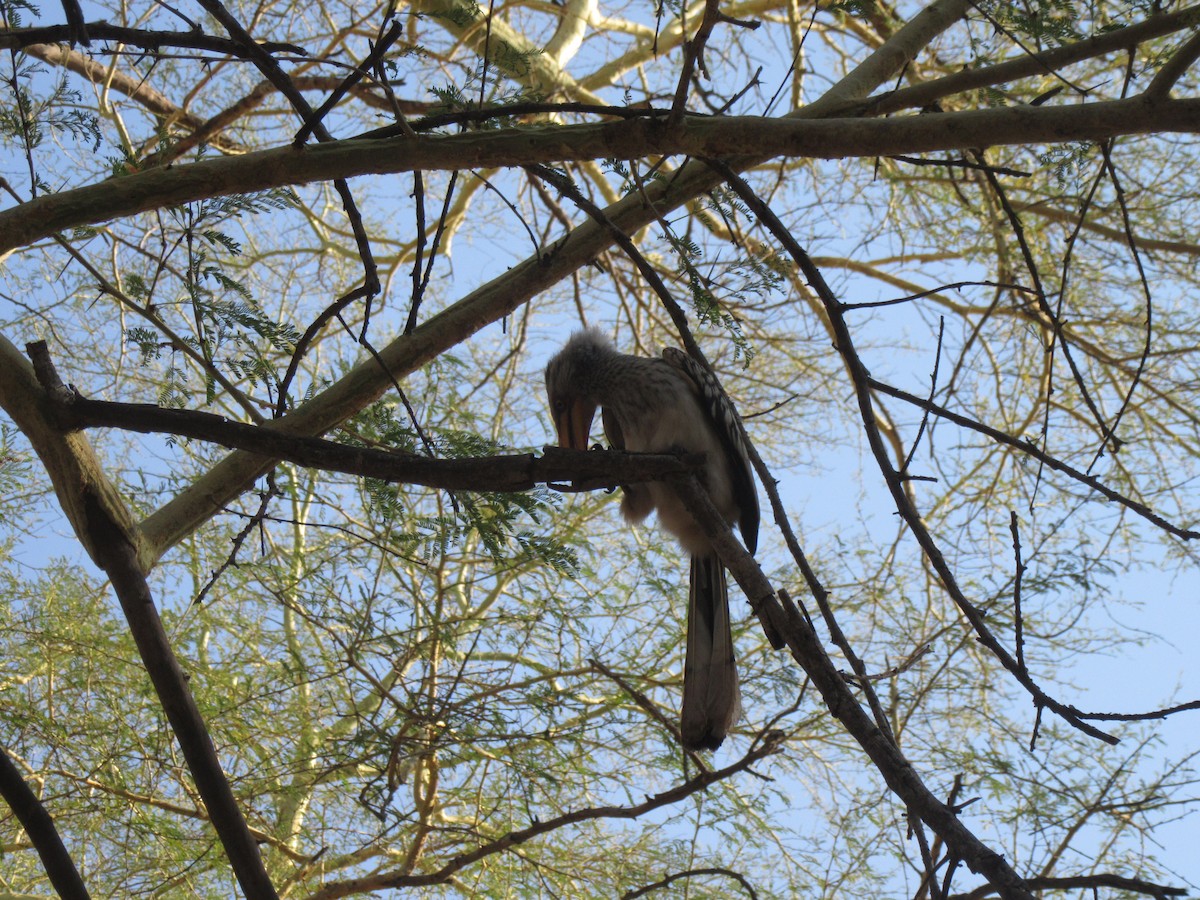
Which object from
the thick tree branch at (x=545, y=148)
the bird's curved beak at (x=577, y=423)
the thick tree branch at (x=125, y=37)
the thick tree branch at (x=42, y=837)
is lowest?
the thick tree branch at (x=42, y=837)

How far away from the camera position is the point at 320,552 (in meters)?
4.49

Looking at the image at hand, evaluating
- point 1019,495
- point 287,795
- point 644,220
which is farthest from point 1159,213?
point 287,795

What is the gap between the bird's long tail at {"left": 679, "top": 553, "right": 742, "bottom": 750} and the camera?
2.43m

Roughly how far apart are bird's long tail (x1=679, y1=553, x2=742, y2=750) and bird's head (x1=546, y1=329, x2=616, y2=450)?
1065 mm

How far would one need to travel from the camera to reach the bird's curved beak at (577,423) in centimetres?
370

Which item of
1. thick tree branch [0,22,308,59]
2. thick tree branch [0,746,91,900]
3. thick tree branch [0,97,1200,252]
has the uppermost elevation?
thick tree branch [0,22,308,59]

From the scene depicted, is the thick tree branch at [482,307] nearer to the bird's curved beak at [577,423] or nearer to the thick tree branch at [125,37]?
the thick tree branch at [125,37]

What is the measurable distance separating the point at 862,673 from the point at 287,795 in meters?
2.60

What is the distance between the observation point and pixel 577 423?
12.2ft

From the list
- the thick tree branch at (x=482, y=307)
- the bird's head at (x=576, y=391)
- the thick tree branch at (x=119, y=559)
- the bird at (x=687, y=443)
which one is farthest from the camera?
the bird's head at (x=576, y=391)

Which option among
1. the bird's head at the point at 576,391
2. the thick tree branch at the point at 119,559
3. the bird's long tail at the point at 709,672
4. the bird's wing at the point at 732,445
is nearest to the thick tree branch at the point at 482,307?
the thick tree branch at the point at 119,559

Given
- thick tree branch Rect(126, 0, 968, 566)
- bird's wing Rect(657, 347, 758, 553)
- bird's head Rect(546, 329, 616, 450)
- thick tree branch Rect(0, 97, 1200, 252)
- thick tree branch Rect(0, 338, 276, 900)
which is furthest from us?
bird's head Rect(546, 329, 616, 450)

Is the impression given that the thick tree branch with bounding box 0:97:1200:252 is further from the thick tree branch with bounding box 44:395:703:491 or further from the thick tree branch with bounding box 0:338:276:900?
the thick tree branch with bounding box 44:395:703:491

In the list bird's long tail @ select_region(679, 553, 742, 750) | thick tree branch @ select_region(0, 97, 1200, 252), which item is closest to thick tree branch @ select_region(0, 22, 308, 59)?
thick tree branch @ select_region(0, 97, 1200, 252)
